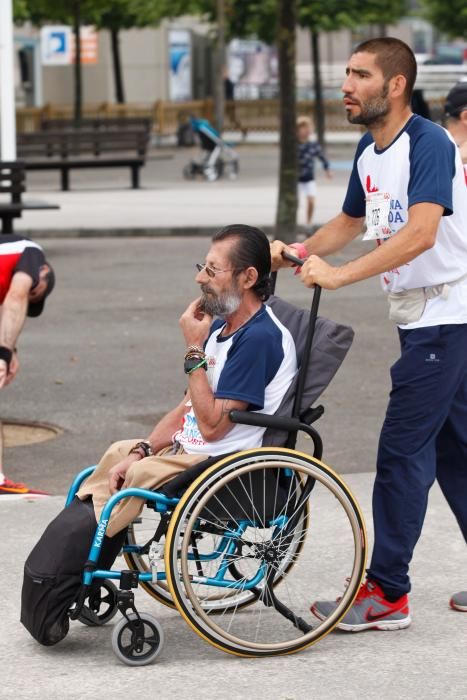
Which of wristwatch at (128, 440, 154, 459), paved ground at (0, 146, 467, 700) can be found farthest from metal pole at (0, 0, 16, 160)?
wristwatch at (128, 440, 154, 459)

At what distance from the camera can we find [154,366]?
9797 mm

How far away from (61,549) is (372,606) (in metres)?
Result: 1.04

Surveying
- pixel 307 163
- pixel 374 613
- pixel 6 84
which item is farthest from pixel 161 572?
pixel 307 163

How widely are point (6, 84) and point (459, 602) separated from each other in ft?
41.2

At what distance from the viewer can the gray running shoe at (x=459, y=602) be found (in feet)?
16.3

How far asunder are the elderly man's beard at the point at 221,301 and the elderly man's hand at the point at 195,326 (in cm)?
3

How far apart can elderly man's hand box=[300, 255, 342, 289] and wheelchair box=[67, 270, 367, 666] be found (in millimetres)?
63

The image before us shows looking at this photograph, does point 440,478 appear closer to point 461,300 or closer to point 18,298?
point 461,300

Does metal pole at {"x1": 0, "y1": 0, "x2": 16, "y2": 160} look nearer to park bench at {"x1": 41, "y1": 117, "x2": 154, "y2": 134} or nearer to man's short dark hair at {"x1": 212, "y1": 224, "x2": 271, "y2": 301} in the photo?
man's short dark hair at {"x1": 212, "y1": 224, "x2": 271, "y2": 301}

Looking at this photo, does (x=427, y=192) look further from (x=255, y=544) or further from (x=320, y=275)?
(x=255, y=544)

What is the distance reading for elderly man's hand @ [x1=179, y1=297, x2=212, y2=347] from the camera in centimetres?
449

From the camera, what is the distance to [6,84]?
54.1ft

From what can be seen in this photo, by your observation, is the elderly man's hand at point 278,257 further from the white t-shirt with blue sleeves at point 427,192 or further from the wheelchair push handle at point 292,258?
the white t-shirt with blue sleeves at point 427,192

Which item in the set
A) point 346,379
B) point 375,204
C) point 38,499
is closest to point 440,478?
point 375,204
